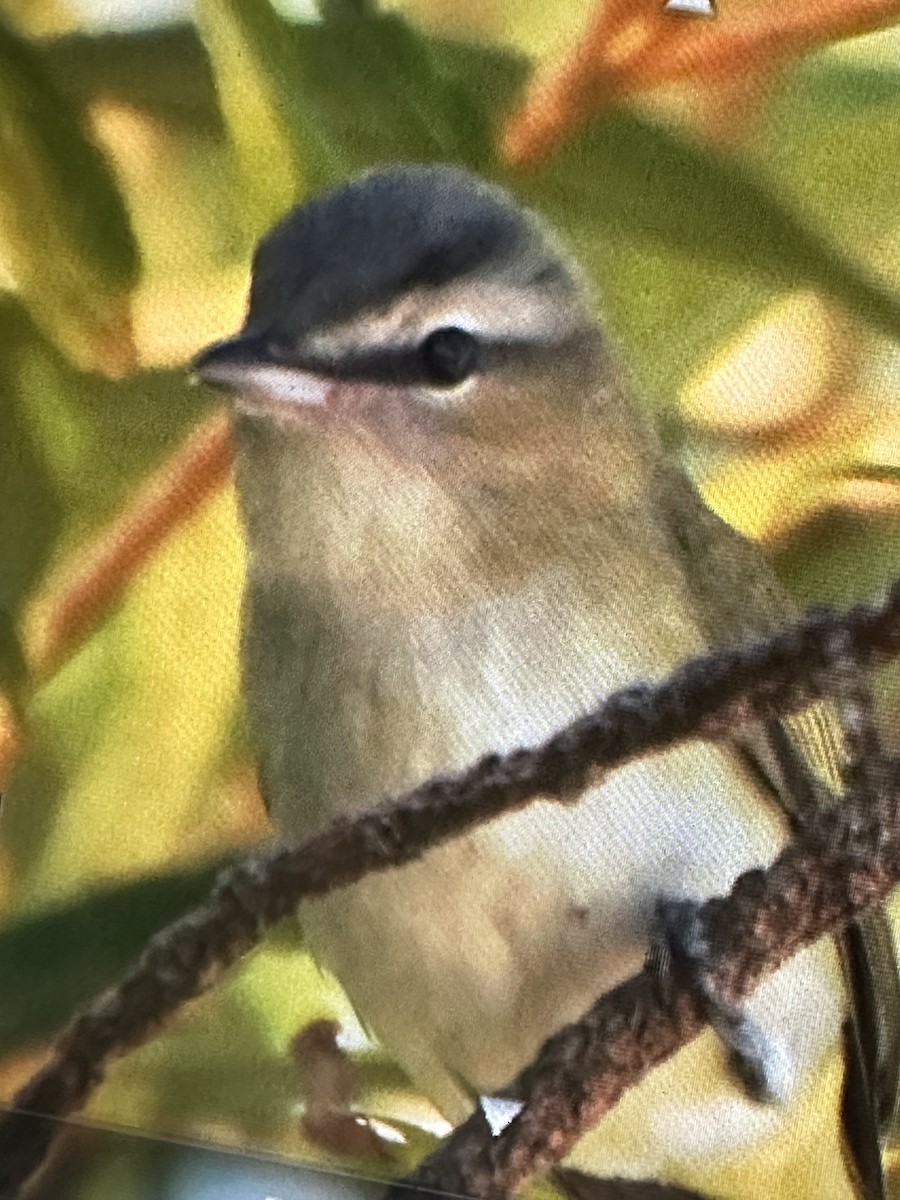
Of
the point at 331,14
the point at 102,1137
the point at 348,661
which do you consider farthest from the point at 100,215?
the point at 102,1137

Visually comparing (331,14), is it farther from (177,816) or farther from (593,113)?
(177,816)

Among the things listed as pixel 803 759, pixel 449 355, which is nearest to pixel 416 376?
pixel 449 355

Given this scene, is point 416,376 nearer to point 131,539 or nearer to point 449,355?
point 449,355

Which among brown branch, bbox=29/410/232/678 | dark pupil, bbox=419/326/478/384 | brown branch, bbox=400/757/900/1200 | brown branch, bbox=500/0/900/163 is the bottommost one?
brown branch, bbox=400/757/900/1200

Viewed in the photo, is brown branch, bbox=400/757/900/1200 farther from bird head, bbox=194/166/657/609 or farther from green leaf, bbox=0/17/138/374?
green leaf, bbox=0/17/138/374

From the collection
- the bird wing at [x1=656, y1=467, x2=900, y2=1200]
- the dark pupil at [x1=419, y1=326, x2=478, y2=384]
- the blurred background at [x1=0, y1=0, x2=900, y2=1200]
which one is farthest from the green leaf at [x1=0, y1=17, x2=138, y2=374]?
the bird wing at [x1=656, y1=467, x2=900, y2=1200]

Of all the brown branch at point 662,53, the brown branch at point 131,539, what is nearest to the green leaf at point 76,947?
the brown branch at point 131,539

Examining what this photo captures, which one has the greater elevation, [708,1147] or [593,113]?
[593,113]
